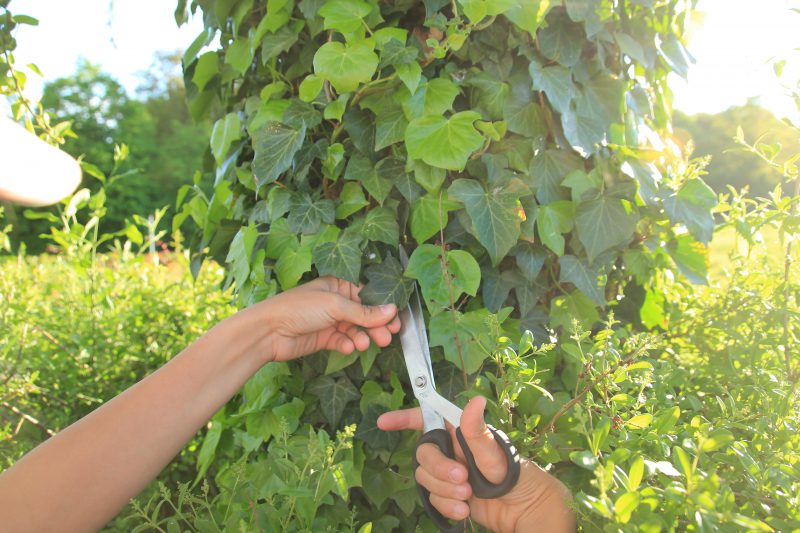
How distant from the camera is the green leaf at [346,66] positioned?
1.20 meters

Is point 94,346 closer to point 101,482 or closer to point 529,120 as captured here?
point 101,482

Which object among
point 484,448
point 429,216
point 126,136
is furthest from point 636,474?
point 126,136

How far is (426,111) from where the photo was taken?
48.7 inches

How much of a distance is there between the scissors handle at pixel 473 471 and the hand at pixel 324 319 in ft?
0.92

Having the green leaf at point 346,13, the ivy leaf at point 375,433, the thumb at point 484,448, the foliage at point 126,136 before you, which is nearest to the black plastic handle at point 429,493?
the thumb at point 484,448

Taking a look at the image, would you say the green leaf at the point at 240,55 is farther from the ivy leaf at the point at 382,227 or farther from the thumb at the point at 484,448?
the thumb at the point at 484,448

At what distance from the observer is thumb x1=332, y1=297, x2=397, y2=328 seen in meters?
1.27

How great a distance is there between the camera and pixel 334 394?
141 cm

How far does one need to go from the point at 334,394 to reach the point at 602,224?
678 mm

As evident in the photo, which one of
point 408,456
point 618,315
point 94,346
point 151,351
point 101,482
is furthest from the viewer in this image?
point 151,351

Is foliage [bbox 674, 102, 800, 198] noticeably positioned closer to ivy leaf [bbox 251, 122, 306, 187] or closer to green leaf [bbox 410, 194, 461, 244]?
green leaf [bbox 410, 194, 461, 244]

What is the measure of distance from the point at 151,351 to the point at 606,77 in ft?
5.84

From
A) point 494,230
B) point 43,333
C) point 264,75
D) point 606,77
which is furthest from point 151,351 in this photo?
point 606,77

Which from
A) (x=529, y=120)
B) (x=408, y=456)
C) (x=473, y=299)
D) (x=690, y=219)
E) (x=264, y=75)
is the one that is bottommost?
(x=408, y=456)
